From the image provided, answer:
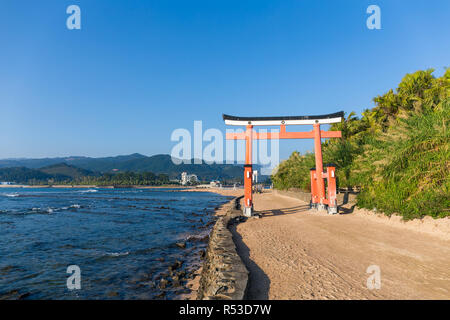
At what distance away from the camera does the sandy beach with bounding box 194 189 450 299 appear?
4594mm

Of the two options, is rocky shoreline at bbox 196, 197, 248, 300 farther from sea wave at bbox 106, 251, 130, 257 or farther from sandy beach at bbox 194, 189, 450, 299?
sea wave at bbox 106, 251, 130, 257

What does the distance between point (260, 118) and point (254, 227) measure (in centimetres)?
737

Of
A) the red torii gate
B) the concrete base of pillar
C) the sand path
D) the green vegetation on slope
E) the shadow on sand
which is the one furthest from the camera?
the red torii gate

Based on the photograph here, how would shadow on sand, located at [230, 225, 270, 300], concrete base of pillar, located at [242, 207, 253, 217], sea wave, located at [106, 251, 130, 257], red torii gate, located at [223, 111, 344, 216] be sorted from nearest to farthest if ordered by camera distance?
shadow on sand, located at [230, 225, 270, 300]
sea wave, located at [106, 251, 130, 257]
concrete base of pillar, located at [242, 207, 253, 217]
red torii gate, located at [223, 111, 344, 216]

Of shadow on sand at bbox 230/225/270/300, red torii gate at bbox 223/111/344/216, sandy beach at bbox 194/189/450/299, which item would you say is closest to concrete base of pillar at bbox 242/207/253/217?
red torii gate at bbox 223/111/344/216

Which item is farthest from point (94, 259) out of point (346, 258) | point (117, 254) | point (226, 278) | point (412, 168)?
point (412, 168)

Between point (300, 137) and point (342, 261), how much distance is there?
451 inches

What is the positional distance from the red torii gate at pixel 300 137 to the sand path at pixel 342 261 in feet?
13.4

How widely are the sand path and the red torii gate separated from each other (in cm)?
408

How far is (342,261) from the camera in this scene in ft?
21.1

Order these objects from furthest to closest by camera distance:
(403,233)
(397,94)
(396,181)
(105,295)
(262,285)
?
(397,94), (396,181), (403,233), (105,295), (262,285)

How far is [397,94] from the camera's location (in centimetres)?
2238

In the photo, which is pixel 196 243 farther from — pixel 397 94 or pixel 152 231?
pixel 397 94
